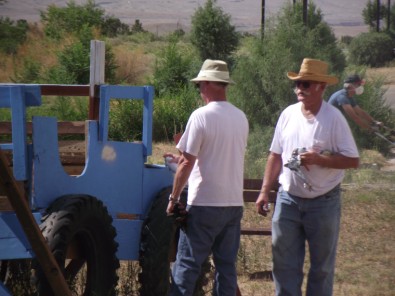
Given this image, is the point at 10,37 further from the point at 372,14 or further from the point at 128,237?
the point at 128,237

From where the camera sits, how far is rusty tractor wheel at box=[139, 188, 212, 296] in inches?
249

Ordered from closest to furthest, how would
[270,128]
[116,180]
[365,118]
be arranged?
[116,180]
[365,118]
[270,128]

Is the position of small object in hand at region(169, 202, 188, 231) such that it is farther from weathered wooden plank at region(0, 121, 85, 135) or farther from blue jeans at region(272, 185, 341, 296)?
weathered wooden plank at region(0, 121, 85, 135)

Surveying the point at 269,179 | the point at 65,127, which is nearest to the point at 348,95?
the point at 65,127

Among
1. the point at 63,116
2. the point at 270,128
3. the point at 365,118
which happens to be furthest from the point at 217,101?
the point at 63,116

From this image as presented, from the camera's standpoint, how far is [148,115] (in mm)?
6801

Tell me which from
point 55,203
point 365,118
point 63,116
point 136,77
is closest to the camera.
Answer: point 55,203

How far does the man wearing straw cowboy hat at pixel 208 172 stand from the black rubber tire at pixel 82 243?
0.57 m

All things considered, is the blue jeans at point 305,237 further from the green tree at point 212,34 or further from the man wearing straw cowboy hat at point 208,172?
the green tree at point 212,34

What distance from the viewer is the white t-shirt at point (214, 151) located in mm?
5504

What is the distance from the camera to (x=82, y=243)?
19.7 ft

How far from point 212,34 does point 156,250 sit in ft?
83.6

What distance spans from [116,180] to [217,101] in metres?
1.10

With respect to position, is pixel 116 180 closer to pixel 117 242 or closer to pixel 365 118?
pixel 117 242
